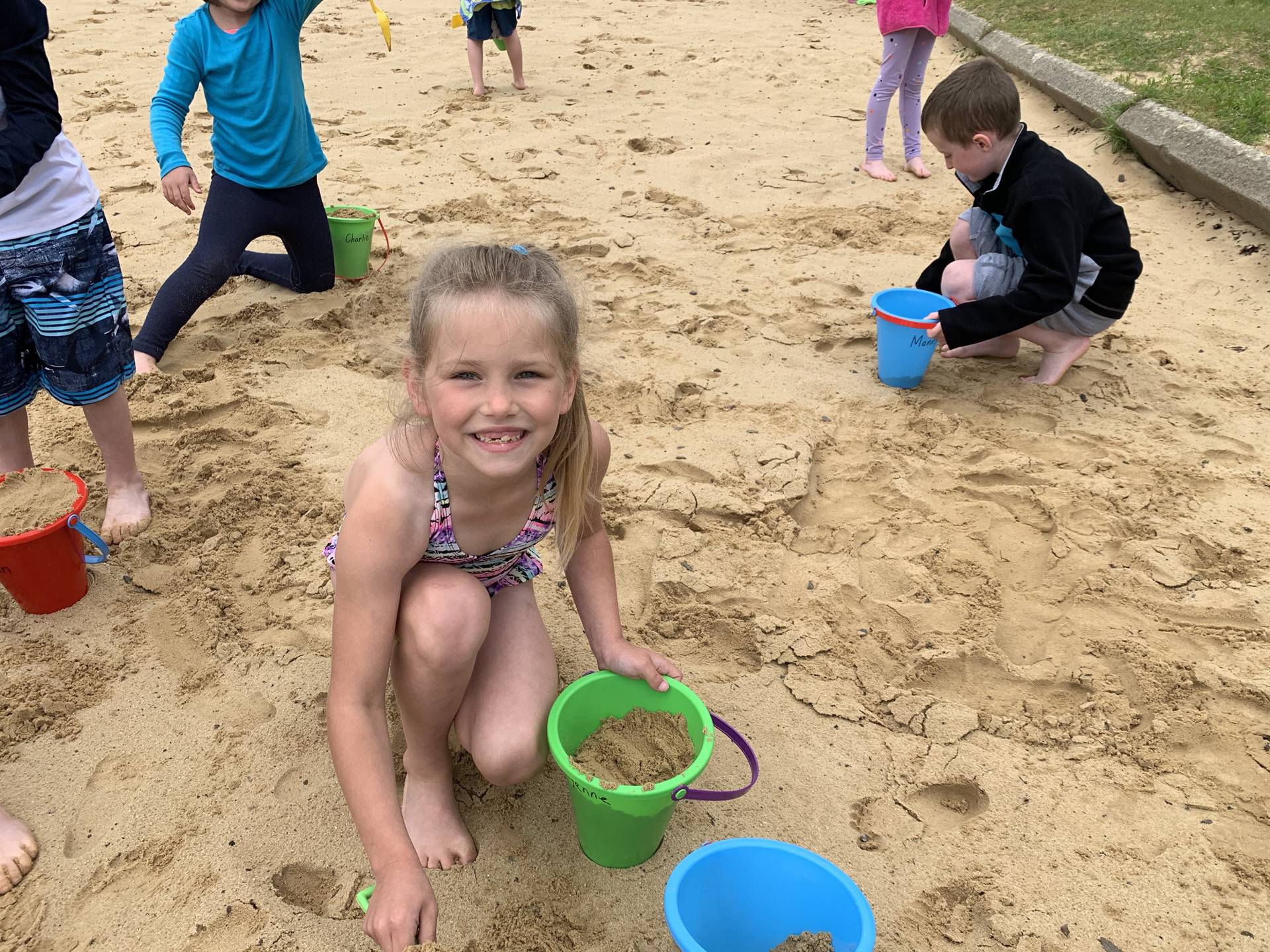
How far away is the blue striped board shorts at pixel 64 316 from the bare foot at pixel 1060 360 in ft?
9.34

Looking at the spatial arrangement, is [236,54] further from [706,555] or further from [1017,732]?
[1017,732]

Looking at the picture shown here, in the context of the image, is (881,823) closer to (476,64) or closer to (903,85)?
(903,85)

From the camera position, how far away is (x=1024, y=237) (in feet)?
9.58

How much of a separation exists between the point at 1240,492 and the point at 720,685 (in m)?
1.65

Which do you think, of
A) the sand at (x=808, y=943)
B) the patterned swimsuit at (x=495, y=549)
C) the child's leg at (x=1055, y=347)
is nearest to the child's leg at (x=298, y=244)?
the patterned swimsuit at (x=495, y=549)

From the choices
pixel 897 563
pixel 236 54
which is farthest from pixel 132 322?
pixel 897 563

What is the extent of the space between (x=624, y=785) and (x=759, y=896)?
29 centimetres

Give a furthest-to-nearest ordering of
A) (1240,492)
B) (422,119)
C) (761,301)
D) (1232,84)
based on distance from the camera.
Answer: (422,119), (1232,84), (761,301), (1240,492)

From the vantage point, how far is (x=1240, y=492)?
258cm

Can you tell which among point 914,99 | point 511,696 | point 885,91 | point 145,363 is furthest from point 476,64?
point 511,696

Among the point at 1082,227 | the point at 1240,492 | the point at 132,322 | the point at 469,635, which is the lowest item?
the point at 132,322

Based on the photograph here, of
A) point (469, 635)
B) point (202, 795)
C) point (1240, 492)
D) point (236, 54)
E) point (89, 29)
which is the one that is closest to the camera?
point (469, 635)

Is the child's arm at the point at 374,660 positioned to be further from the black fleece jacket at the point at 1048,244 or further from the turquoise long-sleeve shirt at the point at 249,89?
the turquoise long-sleeve shirt at the point at 249,89

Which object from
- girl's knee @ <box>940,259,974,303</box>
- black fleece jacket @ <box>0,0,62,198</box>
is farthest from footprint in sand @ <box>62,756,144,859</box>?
girl's knee @ <box>940,259,974,303</box>
